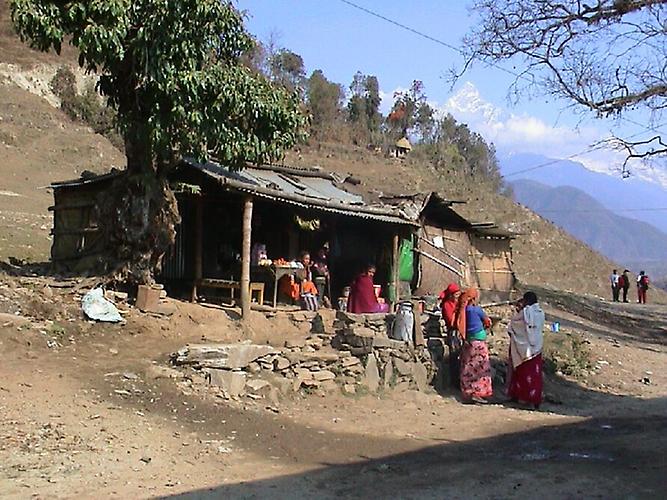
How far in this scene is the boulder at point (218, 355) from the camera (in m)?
10.0

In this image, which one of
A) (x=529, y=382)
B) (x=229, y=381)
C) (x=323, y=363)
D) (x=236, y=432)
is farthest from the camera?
(x=529, y=382)

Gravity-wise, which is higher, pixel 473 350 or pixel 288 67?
pixel 288 67

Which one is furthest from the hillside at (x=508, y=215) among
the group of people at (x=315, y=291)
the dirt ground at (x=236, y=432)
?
the dirt ground at (x=236, y=432)

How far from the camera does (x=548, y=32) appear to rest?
13.1 metres

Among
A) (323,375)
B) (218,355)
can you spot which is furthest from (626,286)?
(218,355)

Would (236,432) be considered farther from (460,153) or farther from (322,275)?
(460,153)

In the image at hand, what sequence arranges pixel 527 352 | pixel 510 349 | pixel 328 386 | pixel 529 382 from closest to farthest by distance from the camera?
1. pixel 328 386
2. pixel 527 352
3. pixel 529 382
4. pixel 510 349

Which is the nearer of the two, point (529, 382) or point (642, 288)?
point (529, 382)

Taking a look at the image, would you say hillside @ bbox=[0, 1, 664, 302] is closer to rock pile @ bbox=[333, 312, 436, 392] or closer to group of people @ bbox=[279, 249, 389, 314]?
group of people @ bbox=[279, 249, 389, 314]

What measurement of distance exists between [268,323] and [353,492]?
6.21 metres

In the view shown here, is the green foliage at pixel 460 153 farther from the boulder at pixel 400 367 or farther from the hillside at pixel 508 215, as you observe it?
the boulder at pixel 400 367

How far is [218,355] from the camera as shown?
1013cm

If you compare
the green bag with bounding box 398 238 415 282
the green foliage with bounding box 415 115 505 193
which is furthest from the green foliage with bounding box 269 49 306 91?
the green bag with bounding box 398 238 415 282

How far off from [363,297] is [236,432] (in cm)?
570
